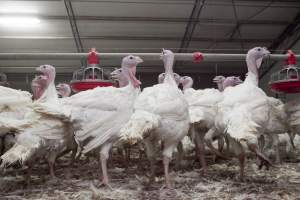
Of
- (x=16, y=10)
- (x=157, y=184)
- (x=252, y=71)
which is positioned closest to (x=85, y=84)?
(x=157, y=184)

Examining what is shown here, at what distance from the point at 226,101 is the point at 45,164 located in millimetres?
2760

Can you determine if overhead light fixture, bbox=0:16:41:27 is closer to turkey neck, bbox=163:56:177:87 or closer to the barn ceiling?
the barn ceiling

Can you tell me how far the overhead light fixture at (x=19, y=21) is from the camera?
29.3 feet

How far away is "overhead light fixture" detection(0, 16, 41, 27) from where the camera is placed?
893cm

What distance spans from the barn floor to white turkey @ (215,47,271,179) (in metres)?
0.28

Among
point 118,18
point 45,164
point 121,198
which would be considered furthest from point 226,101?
point 118,18

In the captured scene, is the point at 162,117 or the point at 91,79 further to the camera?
the point at 91,79

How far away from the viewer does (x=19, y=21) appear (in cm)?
908

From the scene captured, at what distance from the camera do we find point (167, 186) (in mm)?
3799

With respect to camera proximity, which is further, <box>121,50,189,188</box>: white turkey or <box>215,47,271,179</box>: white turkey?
<box>215,47,271,179</box>: white turkey

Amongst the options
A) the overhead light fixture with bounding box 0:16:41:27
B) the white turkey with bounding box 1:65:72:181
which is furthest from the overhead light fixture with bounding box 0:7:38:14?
the white turkey with bounding box 1:65:72:181

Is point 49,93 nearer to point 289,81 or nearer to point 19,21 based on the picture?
point 289,81

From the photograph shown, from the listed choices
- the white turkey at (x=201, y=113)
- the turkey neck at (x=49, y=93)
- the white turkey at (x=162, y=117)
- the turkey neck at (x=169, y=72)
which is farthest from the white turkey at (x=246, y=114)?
the turkey neck at (x=49, y=93)

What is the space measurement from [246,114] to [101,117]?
1.35 metres
